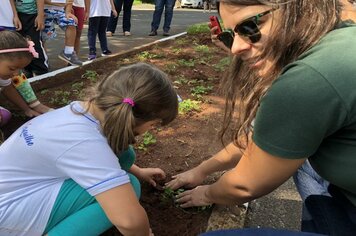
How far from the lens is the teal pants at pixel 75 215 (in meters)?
1.68

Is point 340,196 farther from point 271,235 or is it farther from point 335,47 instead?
point 335,47

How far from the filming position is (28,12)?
4.16 meters

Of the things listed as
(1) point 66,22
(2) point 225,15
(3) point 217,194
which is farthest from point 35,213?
(1) point 66,22

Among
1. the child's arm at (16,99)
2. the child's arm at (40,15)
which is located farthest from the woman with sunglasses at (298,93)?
the child's arm at (40,15)

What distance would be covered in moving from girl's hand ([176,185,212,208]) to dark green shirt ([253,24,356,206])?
0.78 metres

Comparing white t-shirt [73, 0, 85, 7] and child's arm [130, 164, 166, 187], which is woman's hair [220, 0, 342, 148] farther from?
white t-shirt [73, 0, 85, 7]

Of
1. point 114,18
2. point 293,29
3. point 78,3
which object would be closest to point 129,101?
point 293,29

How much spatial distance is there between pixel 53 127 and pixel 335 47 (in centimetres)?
107

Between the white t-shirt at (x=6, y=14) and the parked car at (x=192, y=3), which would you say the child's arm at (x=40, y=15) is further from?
the parked car at (x=192, y=3)

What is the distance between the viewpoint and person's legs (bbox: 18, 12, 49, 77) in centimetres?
418

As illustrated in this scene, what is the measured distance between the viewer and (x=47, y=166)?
165 cm

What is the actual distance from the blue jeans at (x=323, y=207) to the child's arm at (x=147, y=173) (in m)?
0.83

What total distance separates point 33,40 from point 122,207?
3202 mm

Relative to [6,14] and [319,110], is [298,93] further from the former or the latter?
[6,14]
